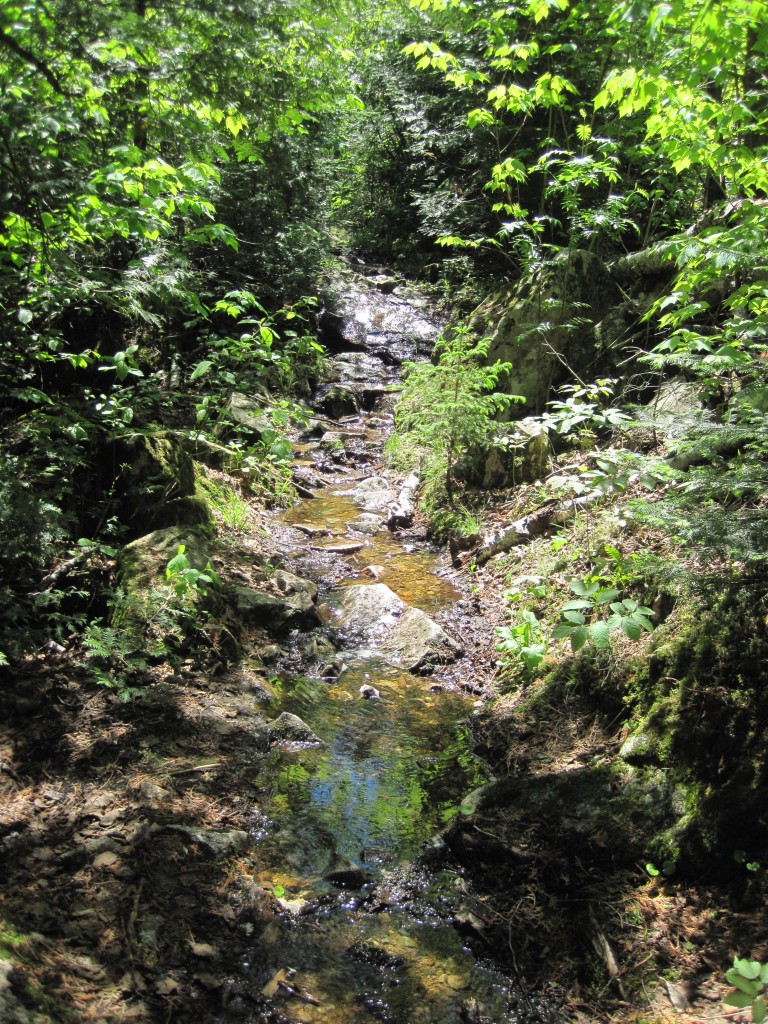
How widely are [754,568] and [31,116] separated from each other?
12.7 ft

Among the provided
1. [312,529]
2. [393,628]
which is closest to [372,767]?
[393,628]

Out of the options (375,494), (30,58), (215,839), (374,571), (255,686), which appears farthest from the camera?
(375,494)

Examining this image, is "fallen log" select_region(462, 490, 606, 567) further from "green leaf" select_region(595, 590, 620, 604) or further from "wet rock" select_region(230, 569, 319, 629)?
"green leaf" select_region(595, 590, 620, 604)

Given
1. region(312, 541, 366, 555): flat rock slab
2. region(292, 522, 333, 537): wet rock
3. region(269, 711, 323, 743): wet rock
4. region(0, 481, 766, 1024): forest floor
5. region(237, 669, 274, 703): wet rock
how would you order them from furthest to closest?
region(292, 522, 333, 537): wet rock, region(312, 541, 366, 555): flat rock slab, region(237, 669, 274, 703): wet rock, region(269, 711, 323, 743): wet rock, region(0, 481, 766, 1024): forest floor

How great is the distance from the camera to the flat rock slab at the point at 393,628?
5.48m

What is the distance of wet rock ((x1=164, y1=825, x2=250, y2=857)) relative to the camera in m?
3.12

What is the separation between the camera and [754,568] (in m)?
2.96

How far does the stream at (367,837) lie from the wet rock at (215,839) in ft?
0.42

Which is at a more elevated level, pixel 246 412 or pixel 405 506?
pixel 246 412

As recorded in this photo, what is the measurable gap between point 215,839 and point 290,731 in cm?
116

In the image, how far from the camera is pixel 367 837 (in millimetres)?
3551

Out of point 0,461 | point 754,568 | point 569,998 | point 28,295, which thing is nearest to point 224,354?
point 28,295

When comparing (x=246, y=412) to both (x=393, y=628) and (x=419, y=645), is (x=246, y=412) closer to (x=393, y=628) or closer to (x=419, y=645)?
(x=393, y=628)

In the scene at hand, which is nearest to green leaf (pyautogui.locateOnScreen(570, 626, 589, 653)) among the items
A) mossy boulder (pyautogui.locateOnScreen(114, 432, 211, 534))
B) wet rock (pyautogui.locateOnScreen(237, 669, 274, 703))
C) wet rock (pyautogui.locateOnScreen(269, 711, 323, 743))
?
wet rock (pyautogui.locateOnScreen(269, 711, 323, 743))
